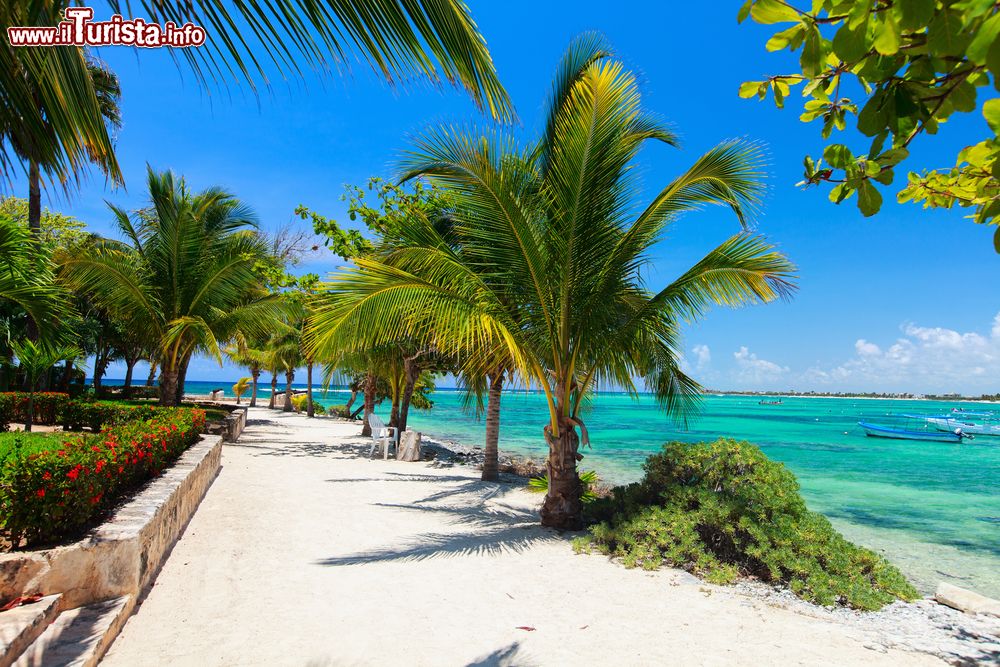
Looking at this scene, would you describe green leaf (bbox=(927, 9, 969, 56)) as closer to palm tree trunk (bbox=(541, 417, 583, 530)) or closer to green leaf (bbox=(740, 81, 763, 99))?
green leaf (bbox=(740, 81, 763, 99))

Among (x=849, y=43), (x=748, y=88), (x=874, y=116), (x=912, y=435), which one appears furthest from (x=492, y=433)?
(x=912, y=435)

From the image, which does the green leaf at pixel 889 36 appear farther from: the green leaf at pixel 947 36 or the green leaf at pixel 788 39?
the green leaf at pixel 788 39

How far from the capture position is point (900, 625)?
4.45 meters

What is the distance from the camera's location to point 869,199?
153 cm

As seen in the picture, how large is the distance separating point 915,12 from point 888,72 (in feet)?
1.14

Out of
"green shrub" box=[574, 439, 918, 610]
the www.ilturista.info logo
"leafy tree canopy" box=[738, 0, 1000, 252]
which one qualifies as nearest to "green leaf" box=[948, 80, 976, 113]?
"leafy tree canopy" box=[738, 0, 1000, 252]

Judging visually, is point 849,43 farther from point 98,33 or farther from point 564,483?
point 564,483

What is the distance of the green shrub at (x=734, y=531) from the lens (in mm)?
5160

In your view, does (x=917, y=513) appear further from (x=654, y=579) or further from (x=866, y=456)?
(x=866, y=456)

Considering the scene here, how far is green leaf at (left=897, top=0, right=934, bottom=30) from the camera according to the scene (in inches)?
40.5

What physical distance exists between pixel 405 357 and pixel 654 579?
943cm

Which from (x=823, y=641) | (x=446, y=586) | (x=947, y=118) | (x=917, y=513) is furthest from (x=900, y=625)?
(x=917, y=513)

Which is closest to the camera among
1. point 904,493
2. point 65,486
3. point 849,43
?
point 849,43

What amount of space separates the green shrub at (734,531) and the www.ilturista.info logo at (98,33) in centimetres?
570
